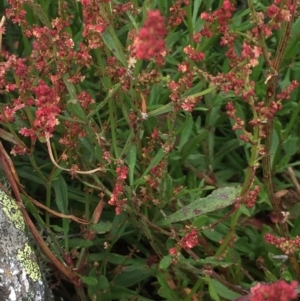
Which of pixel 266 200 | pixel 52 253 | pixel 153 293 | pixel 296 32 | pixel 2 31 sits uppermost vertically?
pixel 2 31

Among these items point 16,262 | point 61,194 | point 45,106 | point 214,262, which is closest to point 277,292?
point 45,106

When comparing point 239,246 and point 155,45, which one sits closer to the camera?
point 155,45

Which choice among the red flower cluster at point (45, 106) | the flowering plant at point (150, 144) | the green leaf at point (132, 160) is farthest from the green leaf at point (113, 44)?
the green leaf at point (132, 160)

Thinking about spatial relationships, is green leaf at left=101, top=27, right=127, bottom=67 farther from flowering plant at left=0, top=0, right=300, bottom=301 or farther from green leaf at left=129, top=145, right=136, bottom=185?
green leaf at left=129, top=145, right=136, bottom=185

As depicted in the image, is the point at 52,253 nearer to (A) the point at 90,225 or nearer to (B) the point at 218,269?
(A) the point at 90,225

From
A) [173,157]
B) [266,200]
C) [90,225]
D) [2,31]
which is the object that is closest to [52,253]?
[90,225]

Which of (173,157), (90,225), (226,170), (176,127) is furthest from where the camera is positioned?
(226,170)
